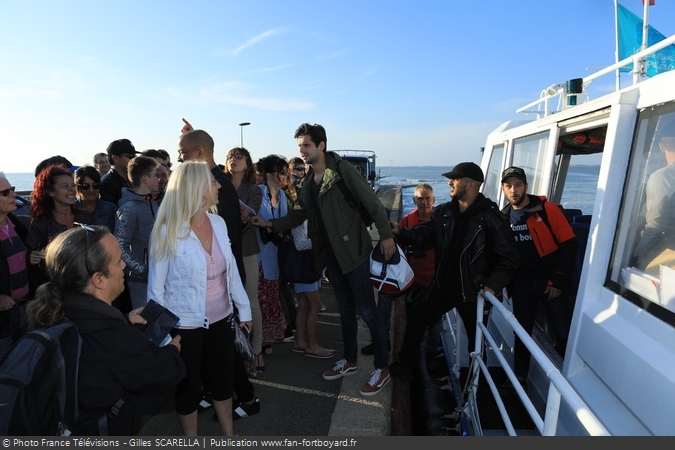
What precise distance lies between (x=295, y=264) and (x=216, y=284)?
161 cm

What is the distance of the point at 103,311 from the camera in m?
1.76

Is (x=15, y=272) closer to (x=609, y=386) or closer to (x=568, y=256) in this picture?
(x=609, y=386)

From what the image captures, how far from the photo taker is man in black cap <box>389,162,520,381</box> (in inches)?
126

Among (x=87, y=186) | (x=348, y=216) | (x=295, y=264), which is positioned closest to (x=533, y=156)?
(x=348, y=216)

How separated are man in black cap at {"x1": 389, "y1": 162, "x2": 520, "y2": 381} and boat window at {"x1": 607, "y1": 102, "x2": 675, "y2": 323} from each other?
896 millimetres

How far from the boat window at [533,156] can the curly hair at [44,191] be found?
4005 millimetres

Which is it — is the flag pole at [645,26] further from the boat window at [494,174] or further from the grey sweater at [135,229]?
the grey sweater at [135,229]

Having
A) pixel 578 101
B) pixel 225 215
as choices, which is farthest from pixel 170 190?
pixel 578 101

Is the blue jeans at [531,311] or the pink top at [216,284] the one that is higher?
the pink top at [216,284]

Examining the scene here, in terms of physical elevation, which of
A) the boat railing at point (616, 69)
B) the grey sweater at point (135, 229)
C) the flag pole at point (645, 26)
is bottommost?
the grey sweater at point (135, 229)

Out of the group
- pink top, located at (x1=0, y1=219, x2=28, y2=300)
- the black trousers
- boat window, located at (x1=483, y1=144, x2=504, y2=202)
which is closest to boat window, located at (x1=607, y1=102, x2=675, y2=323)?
the black trousers

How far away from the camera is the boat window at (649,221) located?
6.55 feet

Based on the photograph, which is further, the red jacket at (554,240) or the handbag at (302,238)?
the handbag at (302,238)

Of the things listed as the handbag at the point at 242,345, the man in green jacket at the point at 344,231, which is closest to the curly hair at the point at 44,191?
the man in green jacket at the point at 344,231
